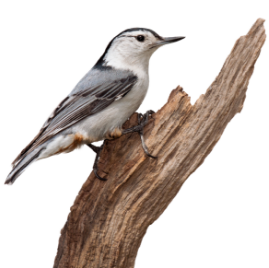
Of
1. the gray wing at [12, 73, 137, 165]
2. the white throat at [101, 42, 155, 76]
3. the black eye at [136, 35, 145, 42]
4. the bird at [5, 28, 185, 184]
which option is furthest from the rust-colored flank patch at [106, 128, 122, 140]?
the black eye at [136, 35, 145, 42]

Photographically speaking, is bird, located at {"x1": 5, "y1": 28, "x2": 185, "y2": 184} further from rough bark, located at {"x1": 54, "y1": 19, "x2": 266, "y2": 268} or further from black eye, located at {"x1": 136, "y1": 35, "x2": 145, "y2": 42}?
rough bark, located at {"x1": 54, "y1": 19, "x2": 266, "y2": 268}

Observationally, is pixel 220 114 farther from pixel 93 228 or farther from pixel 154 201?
pixel 93 228

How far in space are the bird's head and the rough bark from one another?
53cm

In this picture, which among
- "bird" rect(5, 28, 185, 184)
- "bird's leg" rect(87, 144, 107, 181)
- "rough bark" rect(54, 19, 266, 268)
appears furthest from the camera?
"bird's leg" rect(87, 144, 107, 181)

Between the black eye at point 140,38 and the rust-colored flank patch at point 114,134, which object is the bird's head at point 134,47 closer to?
the black eye at point 140,38

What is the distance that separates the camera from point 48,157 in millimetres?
4531

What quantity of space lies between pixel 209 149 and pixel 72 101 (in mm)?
1542

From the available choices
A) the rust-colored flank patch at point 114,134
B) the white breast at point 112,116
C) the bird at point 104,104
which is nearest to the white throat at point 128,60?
the bird at point 104,104

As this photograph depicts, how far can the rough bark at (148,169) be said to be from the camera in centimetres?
430

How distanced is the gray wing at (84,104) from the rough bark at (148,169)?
445 millimetres

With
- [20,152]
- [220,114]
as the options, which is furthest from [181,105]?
[20,152]

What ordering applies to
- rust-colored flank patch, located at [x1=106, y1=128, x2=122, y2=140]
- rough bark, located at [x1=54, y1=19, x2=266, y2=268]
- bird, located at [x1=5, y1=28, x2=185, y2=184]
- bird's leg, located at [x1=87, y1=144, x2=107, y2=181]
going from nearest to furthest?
rough bark, located at [x1=54, y1=19, x2=266, y2=268] → bird, located at [x1=5, y1=28, x2=185, y2=184] → rust-colored flank patch, located at [x1=106, y1=128, x2=122, y2=140] → bird's leg, located at [x1=87, y1=144, x2=107, y2=181]

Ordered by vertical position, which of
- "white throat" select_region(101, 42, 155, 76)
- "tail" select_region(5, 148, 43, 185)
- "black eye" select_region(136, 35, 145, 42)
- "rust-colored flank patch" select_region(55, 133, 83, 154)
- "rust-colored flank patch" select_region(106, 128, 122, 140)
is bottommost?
"tail" select_region(5, 148, 43, 185)

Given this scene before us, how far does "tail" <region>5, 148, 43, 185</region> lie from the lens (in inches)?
170
